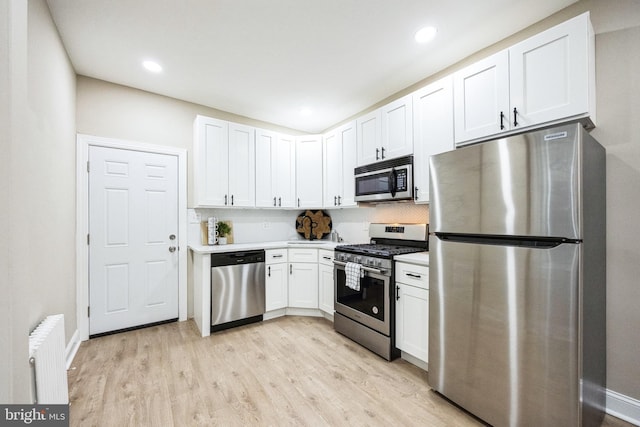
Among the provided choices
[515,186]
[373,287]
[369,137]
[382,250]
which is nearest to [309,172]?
[369,137]

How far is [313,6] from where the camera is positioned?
1907 millimetres

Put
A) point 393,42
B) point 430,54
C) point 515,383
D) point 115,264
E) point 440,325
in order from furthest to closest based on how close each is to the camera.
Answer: point 115,264
point 430,54
point 393,42
point 440,325
point 515,383

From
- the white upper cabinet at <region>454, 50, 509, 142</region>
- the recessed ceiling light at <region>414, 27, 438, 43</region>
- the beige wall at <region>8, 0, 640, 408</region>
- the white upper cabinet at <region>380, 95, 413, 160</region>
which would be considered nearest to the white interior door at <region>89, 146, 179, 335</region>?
the beige wall at <region>8, 0, 640, 408</region>

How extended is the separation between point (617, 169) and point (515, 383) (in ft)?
5.08

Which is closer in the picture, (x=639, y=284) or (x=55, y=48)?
(x=639, y=284)

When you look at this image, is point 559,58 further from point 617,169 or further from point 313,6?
point 313,6

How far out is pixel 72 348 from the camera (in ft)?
8.18

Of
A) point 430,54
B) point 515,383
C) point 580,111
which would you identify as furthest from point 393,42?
point 515,383

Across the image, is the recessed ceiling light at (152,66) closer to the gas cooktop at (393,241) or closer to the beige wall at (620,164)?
the gas cooktop at (393,241)

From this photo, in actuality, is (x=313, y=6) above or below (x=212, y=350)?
above

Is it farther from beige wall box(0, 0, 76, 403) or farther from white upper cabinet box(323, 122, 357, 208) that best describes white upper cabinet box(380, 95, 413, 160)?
beige wall box(0, 0, 76, 403)

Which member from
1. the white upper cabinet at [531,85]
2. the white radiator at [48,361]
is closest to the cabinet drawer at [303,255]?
the white upper cabinet at [531,85]

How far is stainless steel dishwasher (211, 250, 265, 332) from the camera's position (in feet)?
9.80

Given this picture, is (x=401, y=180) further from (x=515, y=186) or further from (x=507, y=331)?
(x=507, y=331)
